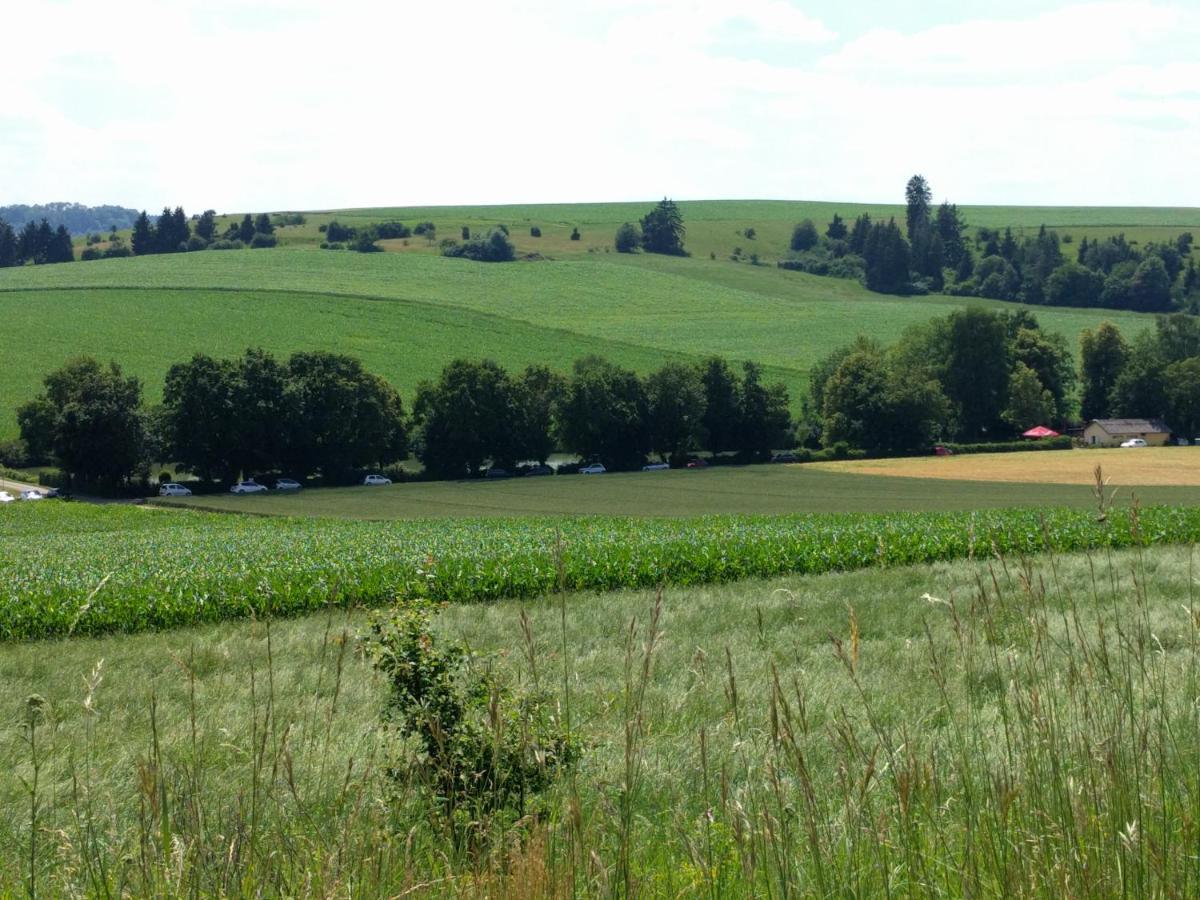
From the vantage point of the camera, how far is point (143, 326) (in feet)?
362

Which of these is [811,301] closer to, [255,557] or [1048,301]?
[1048,301]

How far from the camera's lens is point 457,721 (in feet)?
22.1

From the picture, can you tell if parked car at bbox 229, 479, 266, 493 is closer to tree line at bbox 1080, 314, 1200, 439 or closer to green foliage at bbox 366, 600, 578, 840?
green foliage at bbox 366, 600, 578, 840

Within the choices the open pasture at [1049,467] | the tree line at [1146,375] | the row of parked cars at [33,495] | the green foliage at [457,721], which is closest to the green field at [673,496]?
the open pasture at [1049,467]

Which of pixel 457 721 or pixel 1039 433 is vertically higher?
pixel 457 721

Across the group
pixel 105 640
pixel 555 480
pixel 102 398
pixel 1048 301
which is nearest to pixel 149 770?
pixel 105 640

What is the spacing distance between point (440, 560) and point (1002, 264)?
506 feet

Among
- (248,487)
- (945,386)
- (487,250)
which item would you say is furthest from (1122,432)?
(487,250)

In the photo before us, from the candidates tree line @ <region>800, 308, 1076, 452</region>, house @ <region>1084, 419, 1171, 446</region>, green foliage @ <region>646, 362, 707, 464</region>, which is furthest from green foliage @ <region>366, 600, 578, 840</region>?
house @ <region>1084, 419, 1171, 446</region>

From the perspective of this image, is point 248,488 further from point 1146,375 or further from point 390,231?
point 390,231

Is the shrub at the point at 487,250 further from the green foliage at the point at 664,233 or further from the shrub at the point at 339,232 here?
the green foliage at the point at 664,233

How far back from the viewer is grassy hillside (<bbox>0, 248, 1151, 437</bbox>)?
10488 cm

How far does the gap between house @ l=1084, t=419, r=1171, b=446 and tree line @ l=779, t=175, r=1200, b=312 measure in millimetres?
60325

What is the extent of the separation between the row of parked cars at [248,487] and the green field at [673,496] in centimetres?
197
